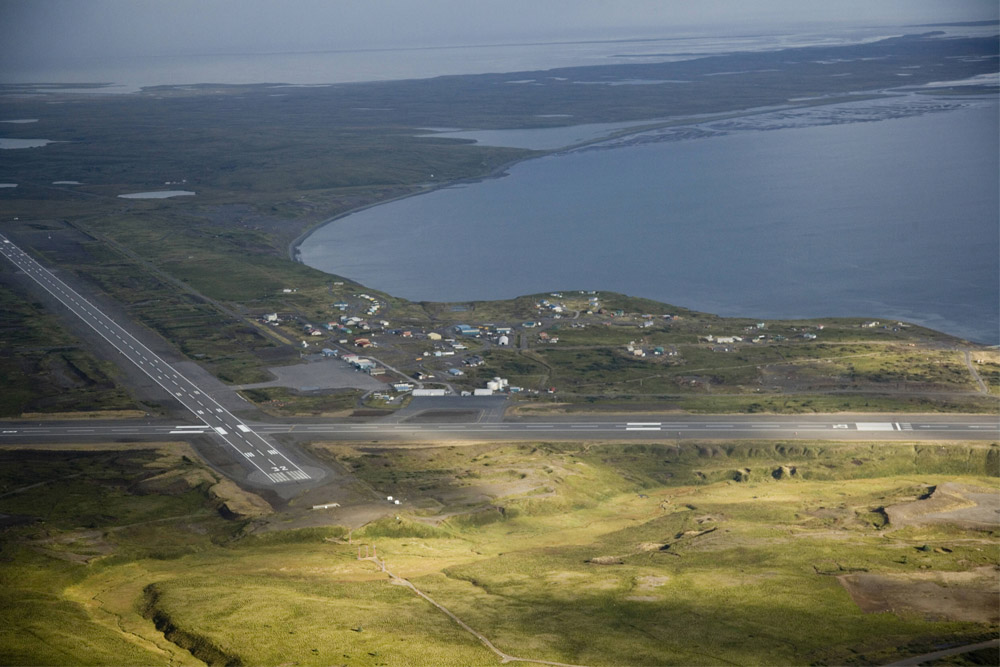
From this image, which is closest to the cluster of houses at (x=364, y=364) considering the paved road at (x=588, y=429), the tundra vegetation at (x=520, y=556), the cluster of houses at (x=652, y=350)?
the paved road at (x=588, y=429)

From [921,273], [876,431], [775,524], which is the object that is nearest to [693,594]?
[775,524]

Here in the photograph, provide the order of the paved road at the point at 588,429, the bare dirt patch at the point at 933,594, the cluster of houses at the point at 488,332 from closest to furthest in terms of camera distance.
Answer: the bare dirt patch at the point at 933,594 → the paved road at the point at 588,429 → the cluster of houses at the point at 488,332

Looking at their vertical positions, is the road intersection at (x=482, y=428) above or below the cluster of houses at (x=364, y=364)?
below

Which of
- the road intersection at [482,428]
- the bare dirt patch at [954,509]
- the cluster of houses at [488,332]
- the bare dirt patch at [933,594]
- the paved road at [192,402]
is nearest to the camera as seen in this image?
the bare dirt patch at [933,594]

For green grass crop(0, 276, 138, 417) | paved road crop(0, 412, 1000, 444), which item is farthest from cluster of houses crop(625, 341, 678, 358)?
green grass crop(0, 276, 138, 417)

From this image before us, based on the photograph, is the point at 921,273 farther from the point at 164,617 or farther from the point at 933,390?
the point at 164,617

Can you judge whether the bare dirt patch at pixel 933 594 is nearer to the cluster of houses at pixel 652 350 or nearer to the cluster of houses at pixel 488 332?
the cluster of houses at pixel 652 350

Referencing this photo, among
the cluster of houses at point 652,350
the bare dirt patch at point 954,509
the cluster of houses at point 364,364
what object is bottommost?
the bare dirt patch at point 954,509

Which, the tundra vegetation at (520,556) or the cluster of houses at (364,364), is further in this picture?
the cluster of houses at (364,364)
